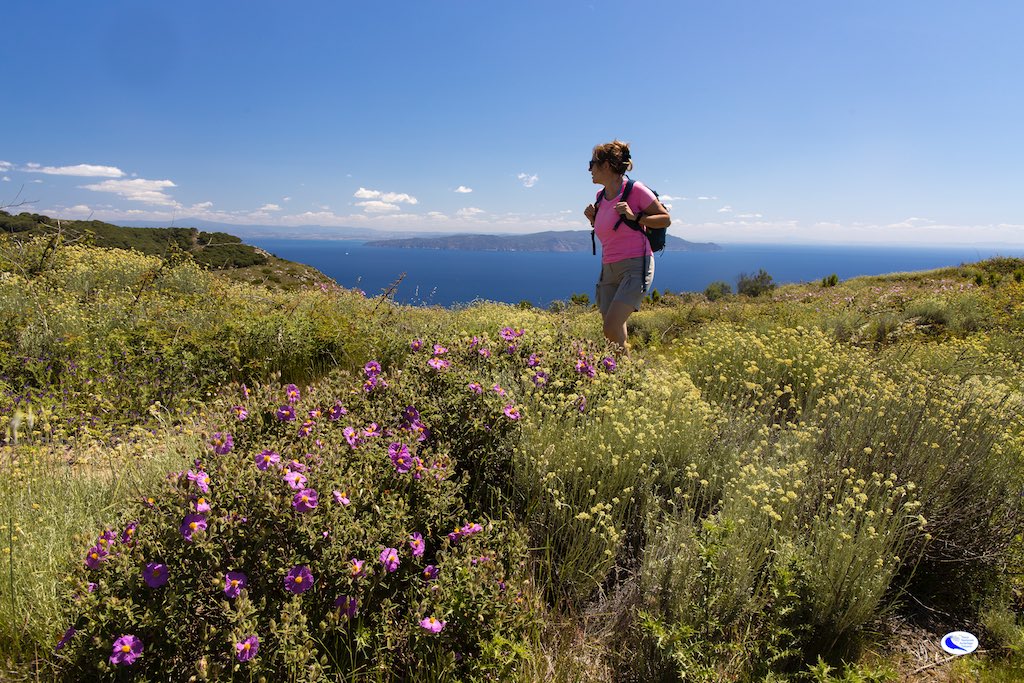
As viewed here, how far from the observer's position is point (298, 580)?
1.65 metres

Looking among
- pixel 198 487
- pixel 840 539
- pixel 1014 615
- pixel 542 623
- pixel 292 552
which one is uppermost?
pixel 198 487

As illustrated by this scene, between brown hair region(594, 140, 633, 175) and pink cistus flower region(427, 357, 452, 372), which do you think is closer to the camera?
pink cistus flower region(427, 357, 452, 372)

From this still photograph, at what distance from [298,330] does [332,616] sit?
434cm

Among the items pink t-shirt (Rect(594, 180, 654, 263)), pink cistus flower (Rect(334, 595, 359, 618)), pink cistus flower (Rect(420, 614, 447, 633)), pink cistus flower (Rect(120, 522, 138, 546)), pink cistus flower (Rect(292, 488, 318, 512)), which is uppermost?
pink t-shirt (Rect(594, 180, 654, 263))

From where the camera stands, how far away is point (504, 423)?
2.80m

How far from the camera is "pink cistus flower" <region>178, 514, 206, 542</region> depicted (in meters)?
1.65

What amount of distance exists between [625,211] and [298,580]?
4.24 m

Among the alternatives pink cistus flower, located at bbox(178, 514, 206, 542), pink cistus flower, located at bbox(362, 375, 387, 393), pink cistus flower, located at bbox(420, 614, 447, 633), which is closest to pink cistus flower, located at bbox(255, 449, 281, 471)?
pink cistus flower, located at bbox(178, 514, 206, 542)

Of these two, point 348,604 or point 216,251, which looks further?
point 216,251

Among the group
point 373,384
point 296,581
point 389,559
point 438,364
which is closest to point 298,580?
point 296,581

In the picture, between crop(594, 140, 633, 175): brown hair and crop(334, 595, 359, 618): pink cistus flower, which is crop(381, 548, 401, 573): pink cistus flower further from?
crop(594, 140, 633, 175): brown hair

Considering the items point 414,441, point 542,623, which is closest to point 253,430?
point 414,441

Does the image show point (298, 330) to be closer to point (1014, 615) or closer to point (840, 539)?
point (840, 539)

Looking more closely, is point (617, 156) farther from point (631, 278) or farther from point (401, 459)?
point (401, 459)
